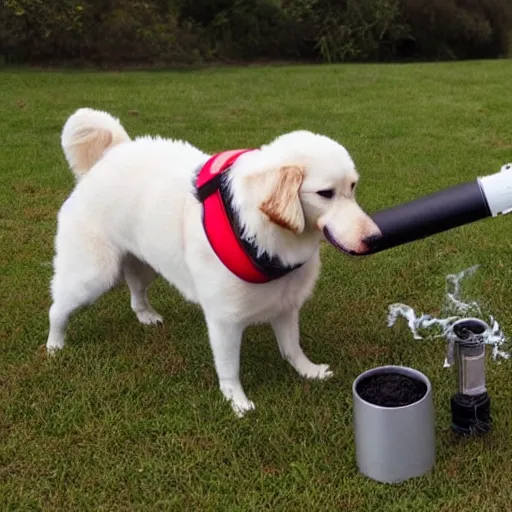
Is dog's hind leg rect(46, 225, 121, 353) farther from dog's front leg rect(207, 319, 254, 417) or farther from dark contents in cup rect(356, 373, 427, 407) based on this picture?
dark contents in cup rect(356, 373, 427, 407)

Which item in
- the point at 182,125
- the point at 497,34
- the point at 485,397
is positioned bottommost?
the point at 497,34

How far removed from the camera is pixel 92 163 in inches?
129

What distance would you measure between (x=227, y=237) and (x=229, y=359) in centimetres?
55

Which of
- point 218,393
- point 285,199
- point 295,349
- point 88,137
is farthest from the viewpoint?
point 88,137

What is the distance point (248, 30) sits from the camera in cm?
1812

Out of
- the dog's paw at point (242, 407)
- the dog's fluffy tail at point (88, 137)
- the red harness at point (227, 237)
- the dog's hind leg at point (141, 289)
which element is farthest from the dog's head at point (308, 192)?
the dog's hind leg at point (141, 289)

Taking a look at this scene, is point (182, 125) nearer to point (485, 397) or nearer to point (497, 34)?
point (485, 397)

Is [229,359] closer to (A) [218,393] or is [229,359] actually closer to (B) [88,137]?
(A) [218,393]

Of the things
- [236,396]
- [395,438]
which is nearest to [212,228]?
[236,396]

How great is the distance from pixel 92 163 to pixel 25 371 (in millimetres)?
979

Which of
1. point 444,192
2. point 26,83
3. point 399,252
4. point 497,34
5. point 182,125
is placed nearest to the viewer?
point 444,192

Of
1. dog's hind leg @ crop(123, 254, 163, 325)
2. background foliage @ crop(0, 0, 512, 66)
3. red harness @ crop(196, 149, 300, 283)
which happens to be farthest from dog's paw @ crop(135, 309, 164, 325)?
background foliage @ crop(0, 0, 512, 66)

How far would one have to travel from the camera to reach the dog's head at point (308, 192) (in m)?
2.25

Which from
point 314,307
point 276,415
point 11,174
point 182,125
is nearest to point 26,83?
point 182,125
